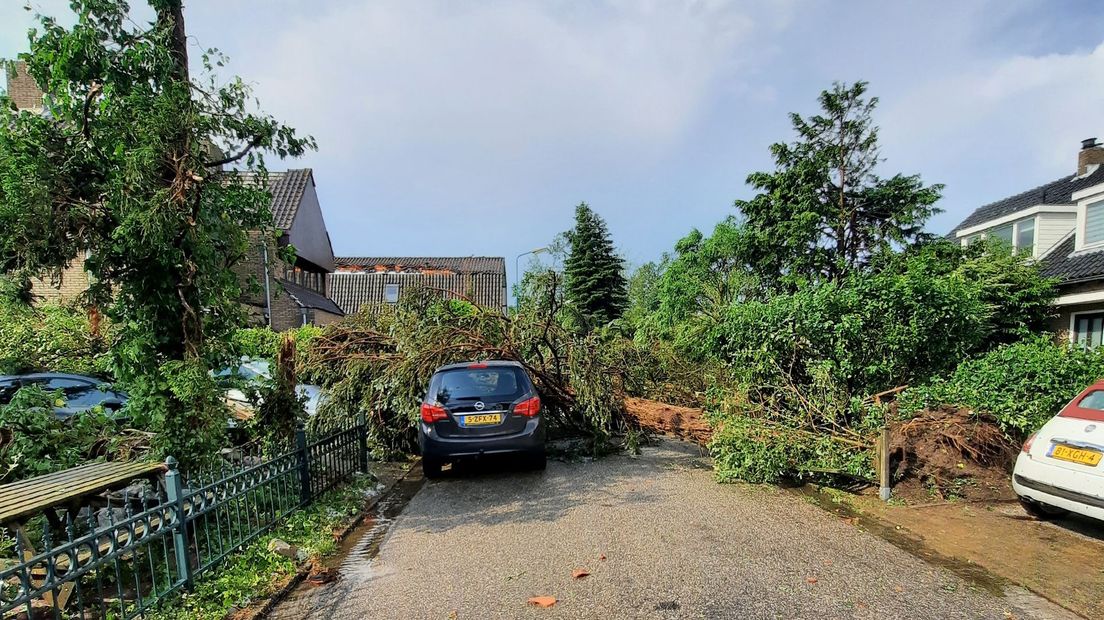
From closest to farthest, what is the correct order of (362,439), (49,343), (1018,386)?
(1018,386)
(362,439)
(49,343)

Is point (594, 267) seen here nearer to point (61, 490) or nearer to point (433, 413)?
point (433, 413)

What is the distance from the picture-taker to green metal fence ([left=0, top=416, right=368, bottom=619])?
3049 millimetres

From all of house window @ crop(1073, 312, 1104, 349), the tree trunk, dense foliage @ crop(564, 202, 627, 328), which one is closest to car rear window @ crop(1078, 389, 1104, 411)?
the tree trunk

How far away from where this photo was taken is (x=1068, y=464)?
15.8ft

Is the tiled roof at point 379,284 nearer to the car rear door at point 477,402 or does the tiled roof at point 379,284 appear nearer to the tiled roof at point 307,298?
the tiled roof at point 307,298

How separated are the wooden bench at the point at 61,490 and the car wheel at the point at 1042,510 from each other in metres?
7.90

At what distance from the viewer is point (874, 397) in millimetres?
7180

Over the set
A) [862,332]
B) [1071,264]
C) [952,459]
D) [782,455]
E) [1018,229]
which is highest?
[1018,229]

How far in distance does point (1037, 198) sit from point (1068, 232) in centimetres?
220

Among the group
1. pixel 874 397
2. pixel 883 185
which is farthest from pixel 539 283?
pixel 883 185

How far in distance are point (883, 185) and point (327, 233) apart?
2447 centimetres

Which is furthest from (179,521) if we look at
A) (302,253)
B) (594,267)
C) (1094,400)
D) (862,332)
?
(594,267)

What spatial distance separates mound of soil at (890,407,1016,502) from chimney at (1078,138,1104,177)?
2041 cm

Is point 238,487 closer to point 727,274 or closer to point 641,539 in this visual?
point 641,539
